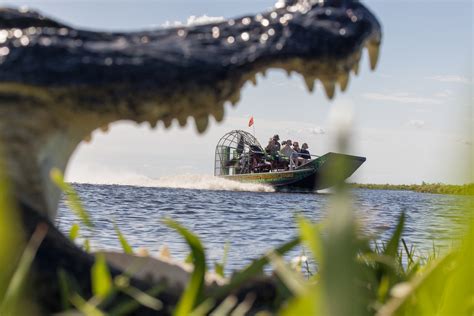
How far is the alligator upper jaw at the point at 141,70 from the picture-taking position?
1662 mm

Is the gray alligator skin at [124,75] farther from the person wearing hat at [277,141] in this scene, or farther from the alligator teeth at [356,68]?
the person wearing hat at [277,141]

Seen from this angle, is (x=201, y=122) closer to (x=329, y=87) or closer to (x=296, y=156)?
(x=329, y=87)

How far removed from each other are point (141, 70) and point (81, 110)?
22 centimetres

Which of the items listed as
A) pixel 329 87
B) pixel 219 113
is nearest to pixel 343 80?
pixel 329 87

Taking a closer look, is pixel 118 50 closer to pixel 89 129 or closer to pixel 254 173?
pixel 89 129

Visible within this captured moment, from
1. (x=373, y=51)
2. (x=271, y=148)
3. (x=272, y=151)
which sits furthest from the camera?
(x=271, y=148)

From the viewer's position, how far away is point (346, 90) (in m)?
1.83

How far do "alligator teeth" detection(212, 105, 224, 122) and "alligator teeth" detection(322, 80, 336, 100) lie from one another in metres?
0.32

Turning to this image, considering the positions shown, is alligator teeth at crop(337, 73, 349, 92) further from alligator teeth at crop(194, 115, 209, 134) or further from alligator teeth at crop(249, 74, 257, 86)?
alligator teeth at crop(194, 115, 209, 134)

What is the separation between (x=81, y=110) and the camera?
1.72 metres

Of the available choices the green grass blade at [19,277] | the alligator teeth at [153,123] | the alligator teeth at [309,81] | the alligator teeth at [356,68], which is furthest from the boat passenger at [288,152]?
the green grass blade at [19,277]

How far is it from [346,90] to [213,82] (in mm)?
423

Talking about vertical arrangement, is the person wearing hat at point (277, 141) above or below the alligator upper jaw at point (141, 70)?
above

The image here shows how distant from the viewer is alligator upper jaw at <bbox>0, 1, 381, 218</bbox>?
1662 millimetres
